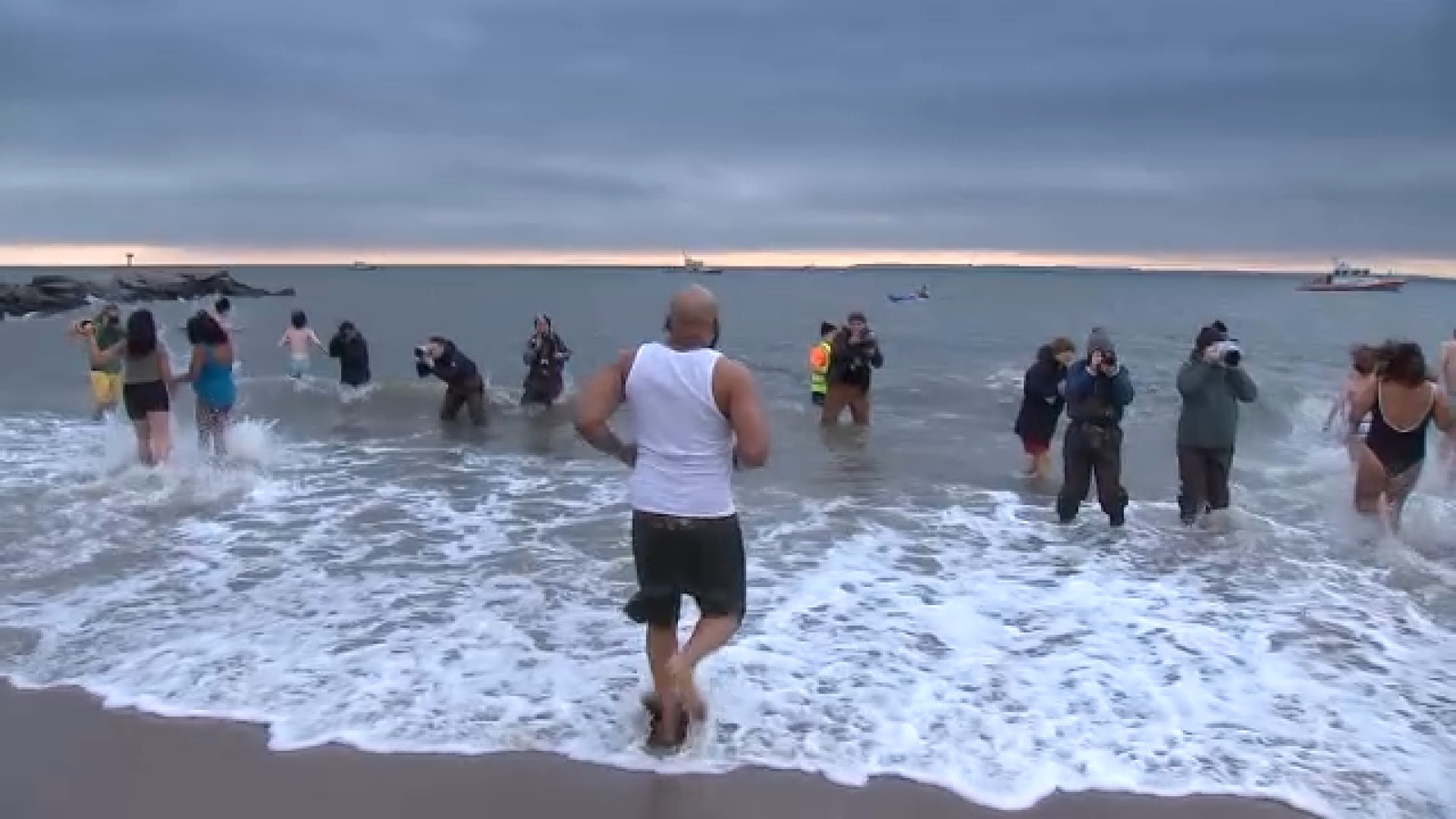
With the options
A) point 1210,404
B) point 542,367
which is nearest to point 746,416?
point 1210,404

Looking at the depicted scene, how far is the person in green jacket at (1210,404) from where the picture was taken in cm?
883

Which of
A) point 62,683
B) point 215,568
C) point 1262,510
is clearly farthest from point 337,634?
point 1262,510

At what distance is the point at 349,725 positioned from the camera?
204 inches

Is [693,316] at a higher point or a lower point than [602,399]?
higher

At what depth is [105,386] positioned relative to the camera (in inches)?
556

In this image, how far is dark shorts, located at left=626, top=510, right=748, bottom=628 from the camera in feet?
15.1

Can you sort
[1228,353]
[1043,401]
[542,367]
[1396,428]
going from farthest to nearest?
1. [542,367]
2. [1043,401]
3. [1396,428]
4. [1228,353]

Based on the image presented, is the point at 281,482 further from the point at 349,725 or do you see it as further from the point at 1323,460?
the point at 1323,460

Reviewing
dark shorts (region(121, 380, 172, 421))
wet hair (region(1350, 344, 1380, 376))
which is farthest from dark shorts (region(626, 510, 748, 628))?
wet hair (region(1350, 344, 1380, 376))

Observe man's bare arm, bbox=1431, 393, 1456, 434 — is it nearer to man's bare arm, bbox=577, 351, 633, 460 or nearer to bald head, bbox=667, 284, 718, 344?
bald head, bbox=667, 284, 718, 344

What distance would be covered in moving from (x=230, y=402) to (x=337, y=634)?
5.55m

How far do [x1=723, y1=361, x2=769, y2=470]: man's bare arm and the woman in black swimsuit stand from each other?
20.5 ft

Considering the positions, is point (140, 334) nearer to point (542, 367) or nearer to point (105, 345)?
point (105, 345)

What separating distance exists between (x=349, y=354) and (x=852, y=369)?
8.21m
